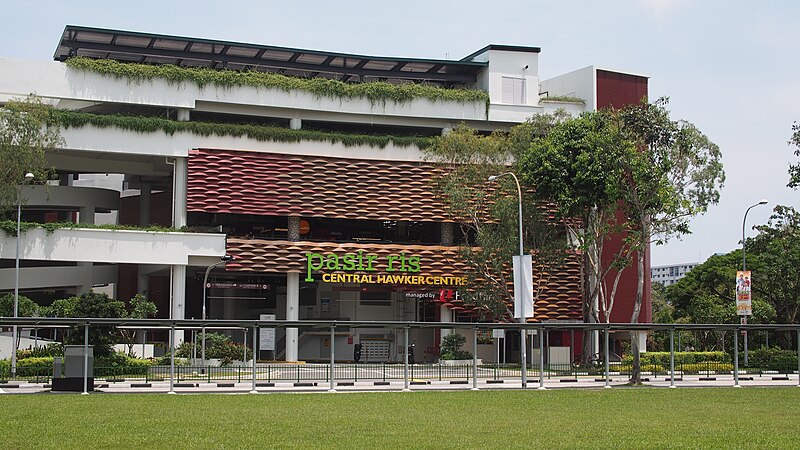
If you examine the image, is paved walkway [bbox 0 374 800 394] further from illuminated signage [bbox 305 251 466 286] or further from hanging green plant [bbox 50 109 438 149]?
hanging green plant [bbox 50 109 438 149]

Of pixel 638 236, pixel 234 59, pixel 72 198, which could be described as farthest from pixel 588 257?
pixel 72 198

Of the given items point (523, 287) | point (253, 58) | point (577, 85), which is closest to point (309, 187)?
point (253, 58)

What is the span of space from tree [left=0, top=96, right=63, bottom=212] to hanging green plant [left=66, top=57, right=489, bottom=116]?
5785 mm

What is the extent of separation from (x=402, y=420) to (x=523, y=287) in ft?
63.8

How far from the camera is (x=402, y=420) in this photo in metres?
24.8

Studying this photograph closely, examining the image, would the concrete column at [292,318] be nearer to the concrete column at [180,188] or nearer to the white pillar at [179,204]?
the white pillar at [179,204]

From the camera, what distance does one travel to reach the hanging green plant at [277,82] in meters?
62.1

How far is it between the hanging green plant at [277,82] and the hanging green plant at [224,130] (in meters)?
2.54

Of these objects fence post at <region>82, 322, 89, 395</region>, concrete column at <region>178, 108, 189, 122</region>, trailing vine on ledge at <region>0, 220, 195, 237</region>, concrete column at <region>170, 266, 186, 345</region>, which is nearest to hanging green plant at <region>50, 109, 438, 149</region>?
concrete column at <region>178, 108, 189, 122</region>

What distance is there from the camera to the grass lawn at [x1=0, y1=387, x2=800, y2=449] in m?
19.8

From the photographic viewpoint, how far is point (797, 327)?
139 ft

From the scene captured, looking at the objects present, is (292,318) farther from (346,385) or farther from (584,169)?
(346,385)

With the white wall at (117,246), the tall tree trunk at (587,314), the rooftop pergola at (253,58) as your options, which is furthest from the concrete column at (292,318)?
the tall tree trunk at (587,314)

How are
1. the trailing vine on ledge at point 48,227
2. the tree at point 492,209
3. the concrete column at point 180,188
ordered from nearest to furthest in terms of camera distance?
the trailing vine on ledge at point 48,227, the tree at point 492,209, the concrete column at point 180,188
